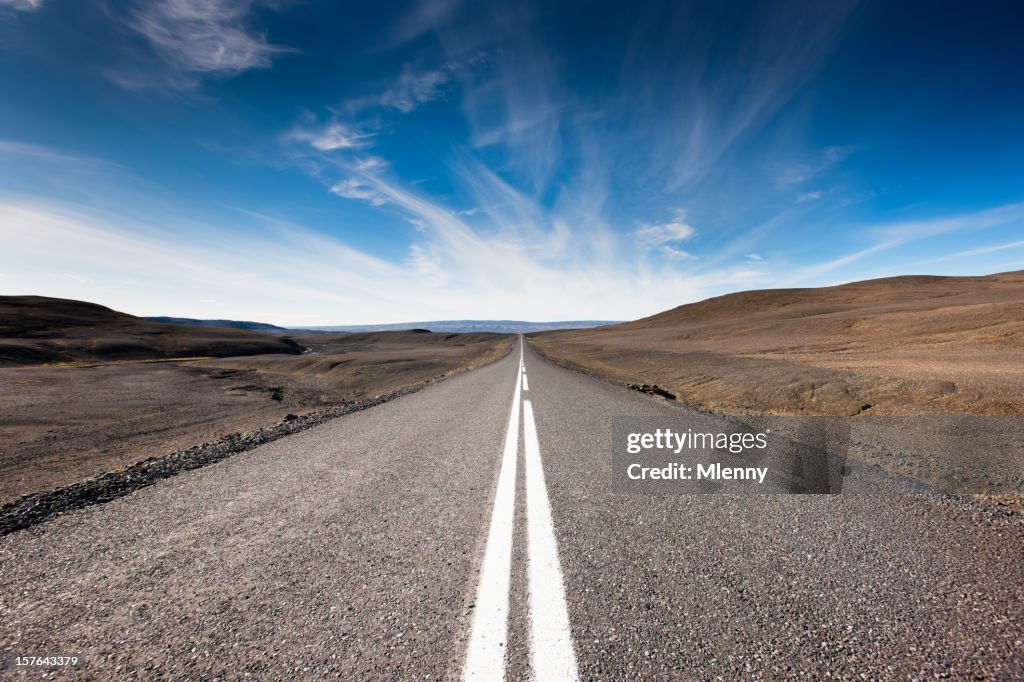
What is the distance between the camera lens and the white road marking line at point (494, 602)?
1916 mm

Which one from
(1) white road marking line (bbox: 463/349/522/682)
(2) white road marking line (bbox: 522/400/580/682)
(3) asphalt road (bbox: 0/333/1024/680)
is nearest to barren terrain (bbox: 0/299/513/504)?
(3) asphalt road (bbox: 0/333/1024/680)

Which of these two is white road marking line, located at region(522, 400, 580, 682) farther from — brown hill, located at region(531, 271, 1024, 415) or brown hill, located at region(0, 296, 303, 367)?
brown hill, located at region(0, 296, 303, 367)

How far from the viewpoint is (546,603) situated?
7.87 feet

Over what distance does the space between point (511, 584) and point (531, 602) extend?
231mm

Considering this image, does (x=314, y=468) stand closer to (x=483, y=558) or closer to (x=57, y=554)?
(x=57, y=554)

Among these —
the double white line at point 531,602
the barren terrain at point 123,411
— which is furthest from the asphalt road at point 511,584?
the barren terrain at point 123,411

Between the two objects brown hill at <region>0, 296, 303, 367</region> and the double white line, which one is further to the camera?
brown hill at <region>0, 296, 303, 367</region>

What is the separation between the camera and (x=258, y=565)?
2.93 m

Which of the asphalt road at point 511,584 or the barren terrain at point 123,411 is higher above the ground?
the asphalt road at point 511,584

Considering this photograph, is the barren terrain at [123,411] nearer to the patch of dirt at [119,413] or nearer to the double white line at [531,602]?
the patch of dirt at [119,413]

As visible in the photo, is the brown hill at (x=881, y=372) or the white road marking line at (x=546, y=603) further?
the brown hill at (x=881, y=372)

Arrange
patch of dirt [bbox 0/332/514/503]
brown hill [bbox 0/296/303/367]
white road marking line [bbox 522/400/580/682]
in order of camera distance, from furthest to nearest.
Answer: brown hill [bbox 0/296/303/367] < patch of dirt [bbox 0/332/514/503] < white road marking line [bbox 522/400/580/682]

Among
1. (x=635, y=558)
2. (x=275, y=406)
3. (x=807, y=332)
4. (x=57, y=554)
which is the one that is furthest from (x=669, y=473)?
(x=807, y=332)

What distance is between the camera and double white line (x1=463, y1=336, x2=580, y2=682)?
1908mm
